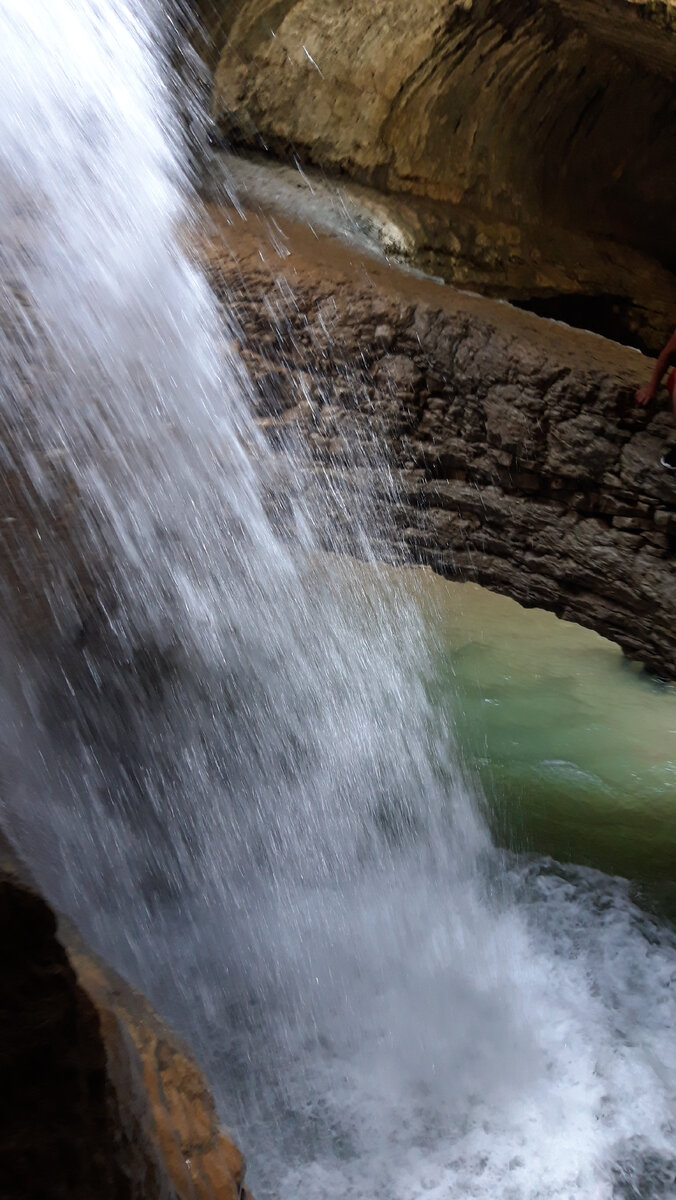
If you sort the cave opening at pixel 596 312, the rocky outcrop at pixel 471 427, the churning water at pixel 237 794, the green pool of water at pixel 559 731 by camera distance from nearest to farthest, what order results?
the churning water at pixel 237 794 < the rocky outcrop at pixel 471 427 < the green pool of water at pixel 559 731 < the cave opening at pixel 596 312

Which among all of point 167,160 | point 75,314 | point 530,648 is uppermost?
point 167,160

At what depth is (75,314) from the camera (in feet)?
12.3

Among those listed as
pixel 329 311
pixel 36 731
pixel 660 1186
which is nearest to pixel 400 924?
Answer: pixel 660 1186

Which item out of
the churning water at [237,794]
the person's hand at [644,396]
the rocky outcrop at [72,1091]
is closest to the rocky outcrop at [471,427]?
the person's hand at [644,396]

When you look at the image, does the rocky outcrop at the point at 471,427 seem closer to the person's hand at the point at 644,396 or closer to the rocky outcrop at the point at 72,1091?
the person's hand at the point at 644,396

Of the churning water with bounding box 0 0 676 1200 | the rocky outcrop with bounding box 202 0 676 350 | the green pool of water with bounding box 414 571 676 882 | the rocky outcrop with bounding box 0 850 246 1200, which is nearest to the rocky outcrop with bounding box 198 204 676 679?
the churning water with bounding box 0 0 676 1200

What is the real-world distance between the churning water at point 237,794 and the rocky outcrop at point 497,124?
1167mm

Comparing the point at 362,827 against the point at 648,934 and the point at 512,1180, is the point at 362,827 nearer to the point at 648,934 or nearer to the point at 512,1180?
the point at 648,934

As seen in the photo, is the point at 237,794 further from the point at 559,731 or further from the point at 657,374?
the point at 657,374

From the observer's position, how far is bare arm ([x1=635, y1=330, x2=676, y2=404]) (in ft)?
11.5

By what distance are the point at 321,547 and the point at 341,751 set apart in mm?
1118

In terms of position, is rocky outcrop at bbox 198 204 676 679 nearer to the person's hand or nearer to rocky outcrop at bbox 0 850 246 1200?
the person's hand

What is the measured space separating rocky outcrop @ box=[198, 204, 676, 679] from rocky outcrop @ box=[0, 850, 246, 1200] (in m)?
3.10

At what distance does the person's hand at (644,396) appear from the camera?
3.58m
